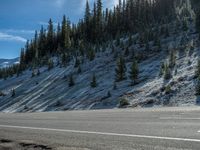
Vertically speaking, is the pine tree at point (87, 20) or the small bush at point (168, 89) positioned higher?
the pine tree at point (87, 20)

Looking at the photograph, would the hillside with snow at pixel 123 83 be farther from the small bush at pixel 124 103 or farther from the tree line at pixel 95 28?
the tree line at pixel 95 28

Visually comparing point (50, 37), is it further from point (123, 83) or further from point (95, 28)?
point (123, 83)

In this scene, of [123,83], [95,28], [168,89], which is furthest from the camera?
[95,28]

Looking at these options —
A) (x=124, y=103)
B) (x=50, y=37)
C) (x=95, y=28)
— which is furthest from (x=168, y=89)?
(x=50, y=37)

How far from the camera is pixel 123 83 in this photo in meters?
37.8

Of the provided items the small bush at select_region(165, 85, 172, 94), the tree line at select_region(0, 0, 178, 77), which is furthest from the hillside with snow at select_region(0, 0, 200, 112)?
the tree line at select_region(0, 0, 178, 77)

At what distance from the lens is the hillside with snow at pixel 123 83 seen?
29.4m

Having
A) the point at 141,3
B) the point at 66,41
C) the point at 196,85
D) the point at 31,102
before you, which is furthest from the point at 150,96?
the point at 141,3

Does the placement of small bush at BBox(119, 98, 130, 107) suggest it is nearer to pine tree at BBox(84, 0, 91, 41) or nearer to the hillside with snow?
the hillside with snow

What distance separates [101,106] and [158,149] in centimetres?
2381

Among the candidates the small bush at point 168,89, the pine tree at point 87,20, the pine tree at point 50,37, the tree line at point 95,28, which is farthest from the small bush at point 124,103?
the pine tree at point 50,37

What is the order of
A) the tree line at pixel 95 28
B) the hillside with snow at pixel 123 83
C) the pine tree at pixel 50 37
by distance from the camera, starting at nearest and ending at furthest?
the hillside with snow at pixel 123 83 < the tree line at pixel 95 28 < the pine tree at pixel 50 37

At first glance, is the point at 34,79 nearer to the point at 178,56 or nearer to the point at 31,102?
the point at 31,102

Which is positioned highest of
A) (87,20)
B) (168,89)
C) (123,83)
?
(87,20)
